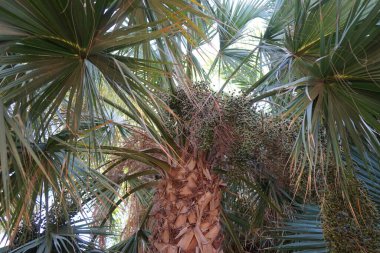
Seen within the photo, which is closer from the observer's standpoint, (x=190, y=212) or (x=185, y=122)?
(x=185, y=122)

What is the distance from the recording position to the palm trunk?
2646 millimetres

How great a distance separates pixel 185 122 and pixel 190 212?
1.80 ft

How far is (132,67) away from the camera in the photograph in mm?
2102

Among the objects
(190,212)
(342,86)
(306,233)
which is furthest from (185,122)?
(306,233)

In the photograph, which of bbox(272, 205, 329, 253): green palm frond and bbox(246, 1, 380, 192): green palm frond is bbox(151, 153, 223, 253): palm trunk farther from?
bbox(246, 1, 380, 192): green palm frond

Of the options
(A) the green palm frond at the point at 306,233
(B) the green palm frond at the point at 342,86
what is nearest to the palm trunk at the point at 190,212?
(A) the green palm frond at the point at 306,233

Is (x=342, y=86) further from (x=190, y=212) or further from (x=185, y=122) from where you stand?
(x=190, y=212)

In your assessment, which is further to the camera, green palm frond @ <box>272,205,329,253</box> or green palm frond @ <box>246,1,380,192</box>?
green palm frond @ <box>272,205,329,253</box>

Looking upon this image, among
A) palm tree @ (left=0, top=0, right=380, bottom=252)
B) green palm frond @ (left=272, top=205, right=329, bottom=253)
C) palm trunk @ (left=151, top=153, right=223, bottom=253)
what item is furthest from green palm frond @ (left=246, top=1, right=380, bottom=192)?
palm trunk @ (left=151, top=153, right=223, bottom=253)

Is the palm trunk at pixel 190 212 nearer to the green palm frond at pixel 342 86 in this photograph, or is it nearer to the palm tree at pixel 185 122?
the palm tree at pixel 185 122

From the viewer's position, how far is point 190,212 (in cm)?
268

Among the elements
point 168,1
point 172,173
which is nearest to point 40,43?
point 168,1

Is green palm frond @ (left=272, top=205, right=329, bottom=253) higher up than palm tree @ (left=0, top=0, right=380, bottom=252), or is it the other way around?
palm tree @ (left=0, top=0, right=380, bottom=252)

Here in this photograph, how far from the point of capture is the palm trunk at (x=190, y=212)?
2.65 meters
